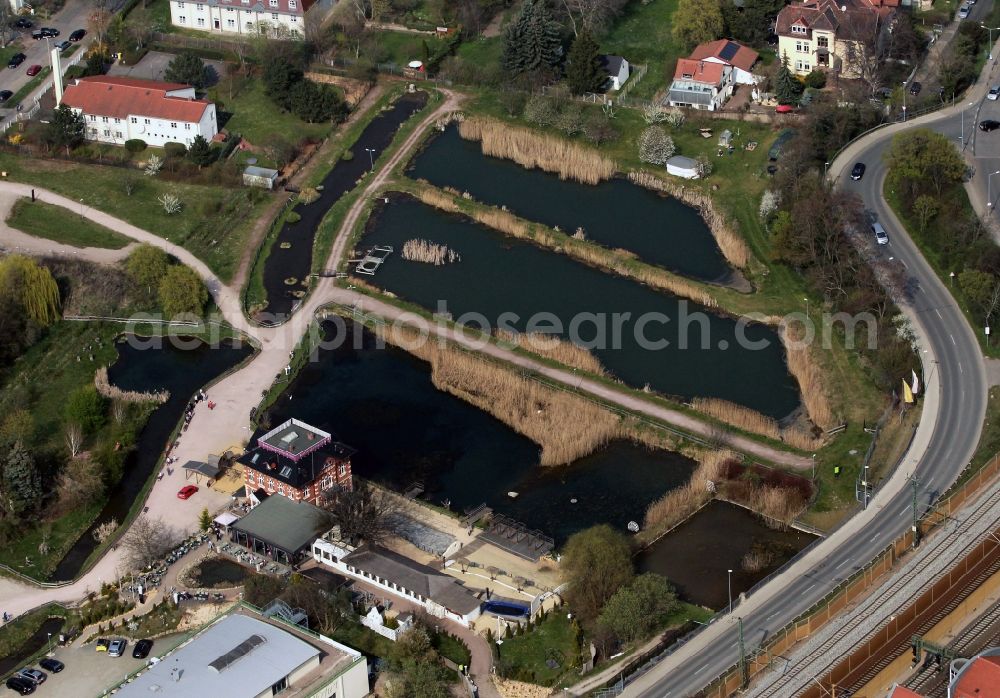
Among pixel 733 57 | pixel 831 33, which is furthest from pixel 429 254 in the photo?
pixel 831 33

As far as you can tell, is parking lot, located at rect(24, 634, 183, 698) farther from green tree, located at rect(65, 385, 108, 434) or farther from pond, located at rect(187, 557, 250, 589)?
green tree, located at rect(65, 385, 108, 434)

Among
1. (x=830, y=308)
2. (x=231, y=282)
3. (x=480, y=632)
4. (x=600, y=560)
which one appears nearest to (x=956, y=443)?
(x=830, y=308)

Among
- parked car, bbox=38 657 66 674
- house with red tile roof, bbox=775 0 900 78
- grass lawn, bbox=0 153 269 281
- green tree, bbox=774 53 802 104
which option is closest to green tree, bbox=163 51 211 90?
grass lawn, bbox=0 153 269 281

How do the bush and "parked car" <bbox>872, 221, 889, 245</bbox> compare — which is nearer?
"parked car" <bbox>872, 221, 889, 245</bbox>

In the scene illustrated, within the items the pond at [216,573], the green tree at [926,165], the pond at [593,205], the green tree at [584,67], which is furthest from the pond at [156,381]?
the green tree at [926,165]

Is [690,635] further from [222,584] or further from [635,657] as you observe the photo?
[222,584]

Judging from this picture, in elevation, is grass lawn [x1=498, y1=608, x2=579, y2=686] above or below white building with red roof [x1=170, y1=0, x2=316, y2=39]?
below

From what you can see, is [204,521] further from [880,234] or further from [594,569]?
[880,234]
